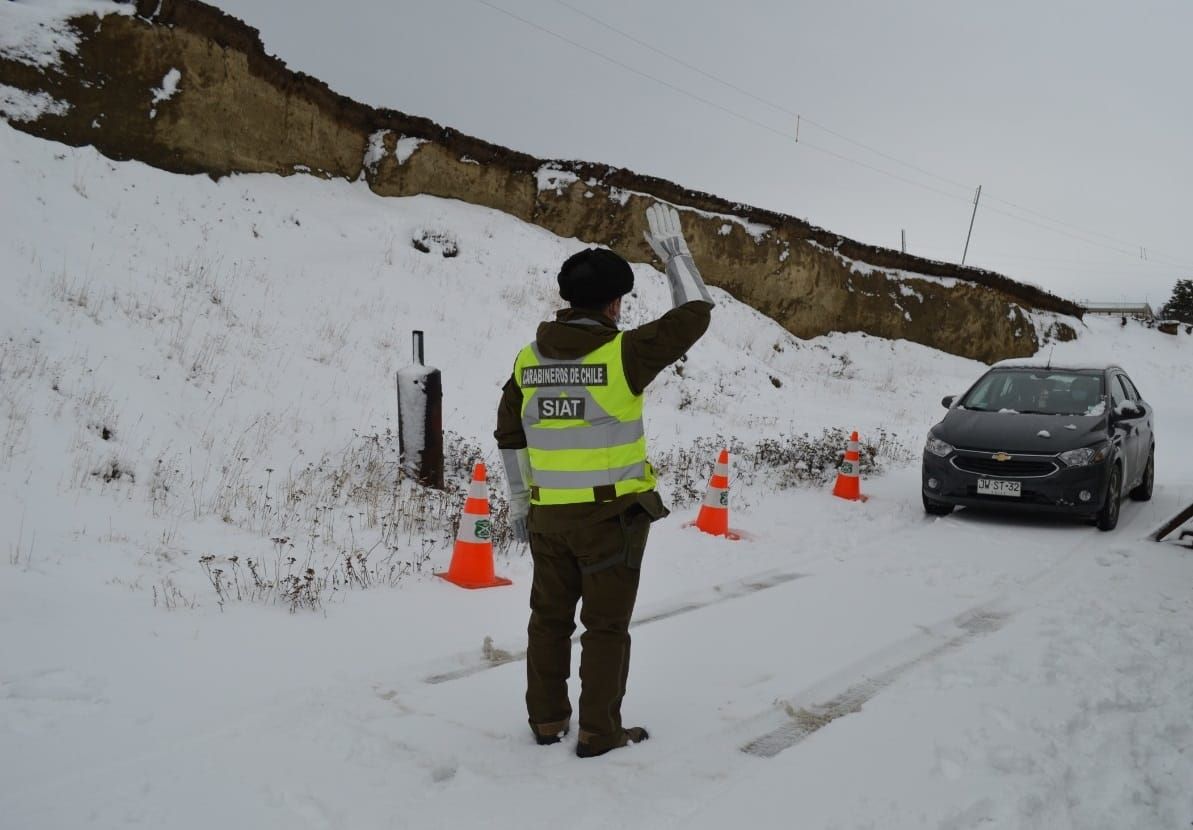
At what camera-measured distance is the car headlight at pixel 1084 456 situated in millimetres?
7766

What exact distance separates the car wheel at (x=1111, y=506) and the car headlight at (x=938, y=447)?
149cm

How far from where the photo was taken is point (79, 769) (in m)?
2.81

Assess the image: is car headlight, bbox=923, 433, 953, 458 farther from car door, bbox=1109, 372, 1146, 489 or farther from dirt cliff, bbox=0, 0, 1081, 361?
dirt cliff, bbox=0, 0, 1081, 361

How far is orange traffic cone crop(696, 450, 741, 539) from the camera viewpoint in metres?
7.28

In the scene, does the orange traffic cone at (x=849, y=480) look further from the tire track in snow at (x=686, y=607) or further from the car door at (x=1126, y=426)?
the tire track in snow at (x=686, y=607)

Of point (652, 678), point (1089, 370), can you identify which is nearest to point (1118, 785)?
point (652, 678)

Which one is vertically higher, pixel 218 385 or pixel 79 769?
pixel 218 385

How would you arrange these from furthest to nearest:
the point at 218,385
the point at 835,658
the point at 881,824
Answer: the point at 218,385 → the point at 835,658 → the point at 881,824

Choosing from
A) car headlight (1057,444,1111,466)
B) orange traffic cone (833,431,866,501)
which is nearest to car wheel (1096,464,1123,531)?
car headlight (1057,444,1111,466)

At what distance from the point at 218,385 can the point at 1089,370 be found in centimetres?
960

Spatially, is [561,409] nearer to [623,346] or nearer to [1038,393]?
[623,346]

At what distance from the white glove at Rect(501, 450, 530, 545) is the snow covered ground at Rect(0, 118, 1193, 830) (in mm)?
851

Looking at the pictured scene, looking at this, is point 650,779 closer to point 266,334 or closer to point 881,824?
point 881,824

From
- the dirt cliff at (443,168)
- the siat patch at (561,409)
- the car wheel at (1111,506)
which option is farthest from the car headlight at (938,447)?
the dirt cliff at (443,168)
